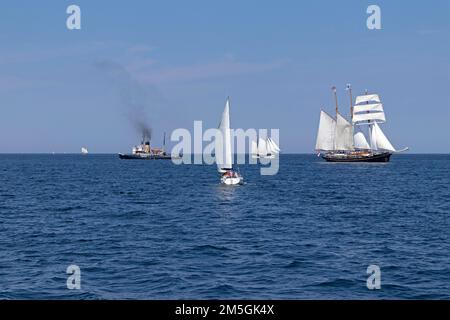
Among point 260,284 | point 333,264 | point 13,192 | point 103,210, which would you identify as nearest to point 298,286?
point 260,284

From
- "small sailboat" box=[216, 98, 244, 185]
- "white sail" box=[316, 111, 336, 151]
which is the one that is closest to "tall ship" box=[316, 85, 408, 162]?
"white sail" box=[316, 111, 336, 151]

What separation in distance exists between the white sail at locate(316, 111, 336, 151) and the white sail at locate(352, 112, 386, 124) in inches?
877

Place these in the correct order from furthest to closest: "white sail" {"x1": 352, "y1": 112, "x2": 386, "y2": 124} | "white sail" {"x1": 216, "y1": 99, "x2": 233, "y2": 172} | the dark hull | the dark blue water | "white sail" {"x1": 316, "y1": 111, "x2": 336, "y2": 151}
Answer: "white sail" {"x1": 352, "y1": 112, "x2": 386, "y2": 124} → the dark hull → "white sail" {"x1": 316, "y1": 111, "x2": 336, "y2": 151} → "white sail" {"x1": 216, "y1": 99, "x2": 233, "y2": 172} → the dark blue water

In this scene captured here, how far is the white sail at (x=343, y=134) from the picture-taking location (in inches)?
7067

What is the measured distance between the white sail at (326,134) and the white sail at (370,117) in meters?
22.3

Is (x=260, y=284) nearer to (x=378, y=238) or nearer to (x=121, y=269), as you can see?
(x=121, y=269)

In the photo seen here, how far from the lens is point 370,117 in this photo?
193 m

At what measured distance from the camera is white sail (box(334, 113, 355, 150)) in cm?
17950

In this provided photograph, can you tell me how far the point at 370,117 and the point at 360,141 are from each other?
46.8 ft

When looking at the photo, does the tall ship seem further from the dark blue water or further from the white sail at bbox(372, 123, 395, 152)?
the dark blue water

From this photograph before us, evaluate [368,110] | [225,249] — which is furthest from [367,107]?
[225,249]

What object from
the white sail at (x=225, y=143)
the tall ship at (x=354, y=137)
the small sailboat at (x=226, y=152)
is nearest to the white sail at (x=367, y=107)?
the tall ship at (x=354, y=137)
